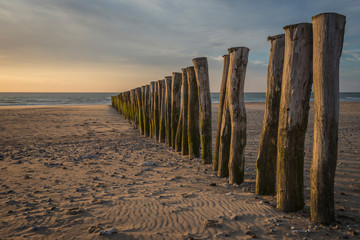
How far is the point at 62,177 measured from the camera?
14.3ft

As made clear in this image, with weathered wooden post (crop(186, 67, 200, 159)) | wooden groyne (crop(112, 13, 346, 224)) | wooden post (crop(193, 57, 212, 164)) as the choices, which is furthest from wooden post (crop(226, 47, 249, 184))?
weathered wooden post (crop(186, 67, 200, 159))

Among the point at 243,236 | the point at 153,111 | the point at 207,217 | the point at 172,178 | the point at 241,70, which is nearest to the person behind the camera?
the point at 243,236

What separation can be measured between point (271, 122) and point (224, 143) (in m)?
1.12

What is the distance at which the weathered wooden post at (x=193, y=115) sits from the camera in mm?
5473

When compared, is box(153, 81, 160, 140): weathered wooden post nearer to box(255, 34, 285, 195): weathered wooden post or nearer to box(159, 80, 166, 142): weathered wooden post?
box(159, 80, 166, 142): weathered wooden post

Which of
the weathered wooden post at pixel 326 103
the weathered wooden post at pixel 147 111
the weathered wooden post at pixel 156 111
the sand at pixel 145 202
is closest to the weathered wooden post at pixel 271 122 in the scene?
the sand at pixel 145 202

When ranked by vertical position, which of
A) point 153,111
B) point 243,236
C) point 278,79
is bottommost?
point 243,236

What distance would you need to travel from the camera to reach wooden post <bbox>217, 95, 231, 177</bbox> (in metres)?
4.13

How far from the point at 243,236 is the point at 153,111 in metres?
6.21

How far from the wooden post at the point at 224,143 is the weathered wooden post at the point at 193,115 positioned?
133 cm

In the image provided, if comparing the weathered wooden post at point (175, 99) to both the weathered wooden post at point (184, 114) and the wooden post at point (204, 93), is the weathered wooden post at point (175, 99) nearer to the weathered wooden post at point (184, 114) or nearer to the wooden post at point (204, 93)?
the weathered wooden post at point (184, 114)

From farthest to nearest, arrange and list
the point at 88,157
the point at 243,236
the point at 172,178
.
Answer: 1. the point at 88,157
2. the point at 172,178
3. the point at 243,236

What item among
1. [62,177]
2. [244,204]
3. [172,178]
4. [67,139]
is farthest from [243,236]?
[67,139]

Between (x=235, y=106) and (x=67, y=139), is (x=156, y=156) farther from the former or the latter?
(x=67, y=139)
